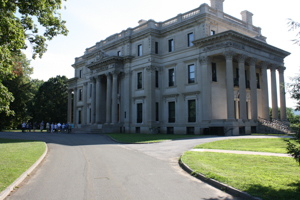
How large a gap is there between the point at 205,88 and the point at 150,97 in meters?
9.23

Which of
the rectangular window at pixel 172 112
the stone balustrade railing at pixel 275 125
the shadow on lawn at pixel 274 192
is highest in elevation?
the rectangular window at pixel 172 112

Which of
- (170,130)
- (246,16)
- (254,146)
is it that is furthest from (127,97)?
(254,146)

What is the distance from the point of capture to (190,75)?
3744 cm

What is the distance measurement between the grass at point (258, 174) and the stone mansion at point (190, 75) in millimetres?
20571

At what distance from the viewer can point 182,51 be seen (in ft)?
125

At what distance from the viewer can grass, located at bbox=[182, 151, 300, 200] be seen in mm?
6845

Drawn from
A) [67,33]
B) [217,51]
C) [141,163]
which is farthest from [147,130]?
[141,163]

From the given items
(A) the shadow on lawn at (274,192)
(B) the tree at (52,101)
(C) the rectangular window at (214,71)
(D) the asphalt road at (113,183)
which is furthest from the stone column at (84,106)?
(A) the shadow on lawn at (274,192)

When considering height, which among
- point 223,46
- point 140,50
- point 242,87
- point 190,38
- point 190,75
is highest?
point 190,38

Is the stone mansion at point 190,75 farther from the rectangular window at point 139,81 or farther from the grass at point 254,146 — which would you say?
the grass at point 254,146

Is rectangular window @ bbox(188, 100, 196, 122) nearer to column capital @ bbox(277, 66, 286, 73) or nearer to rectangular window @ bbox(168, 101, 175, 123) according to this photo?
rectangular window @ bbox(168, 101, 175, 123)

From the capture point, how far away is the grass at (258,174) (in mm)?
6845

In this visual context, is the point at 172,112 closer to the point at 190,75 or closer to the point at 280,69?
the point at 190,75

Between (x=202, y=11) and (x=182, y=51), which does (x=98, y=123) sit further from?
(x=202, y=11)
